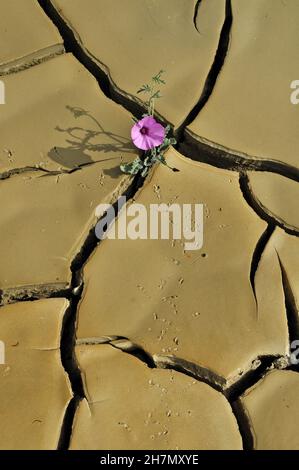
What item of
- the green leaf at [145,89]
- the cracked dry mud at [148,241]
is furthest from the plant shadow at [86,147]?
the green leaf at [145,89]

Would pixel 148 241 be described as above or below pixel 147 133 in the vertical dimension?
below

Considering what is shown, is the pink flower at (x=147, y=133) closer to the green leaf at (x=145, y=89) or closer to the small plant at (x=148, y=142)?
the small plant at (x=148, y=142)

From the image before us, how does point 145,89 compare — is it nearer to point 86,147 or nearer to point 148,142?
point 148,142

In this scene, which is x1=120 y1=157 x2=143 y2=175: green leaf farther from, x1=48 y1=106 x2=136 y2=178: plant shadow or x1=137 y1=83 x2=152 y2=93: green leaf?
x1=137 y1=83 x2=152 y2=93: green leaf

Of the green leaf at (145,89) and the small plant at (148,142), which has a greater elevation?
the green leaf at (145,89)

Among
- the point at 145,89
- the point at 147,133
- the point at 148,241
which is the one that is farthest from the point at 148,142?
the point at 148,241

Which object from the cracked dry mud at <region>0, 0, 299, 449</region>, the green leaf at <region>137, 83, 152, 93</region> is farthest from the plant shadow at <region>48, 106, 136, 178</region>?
the green leaf at <region>137, 83, 152, 93</region>
